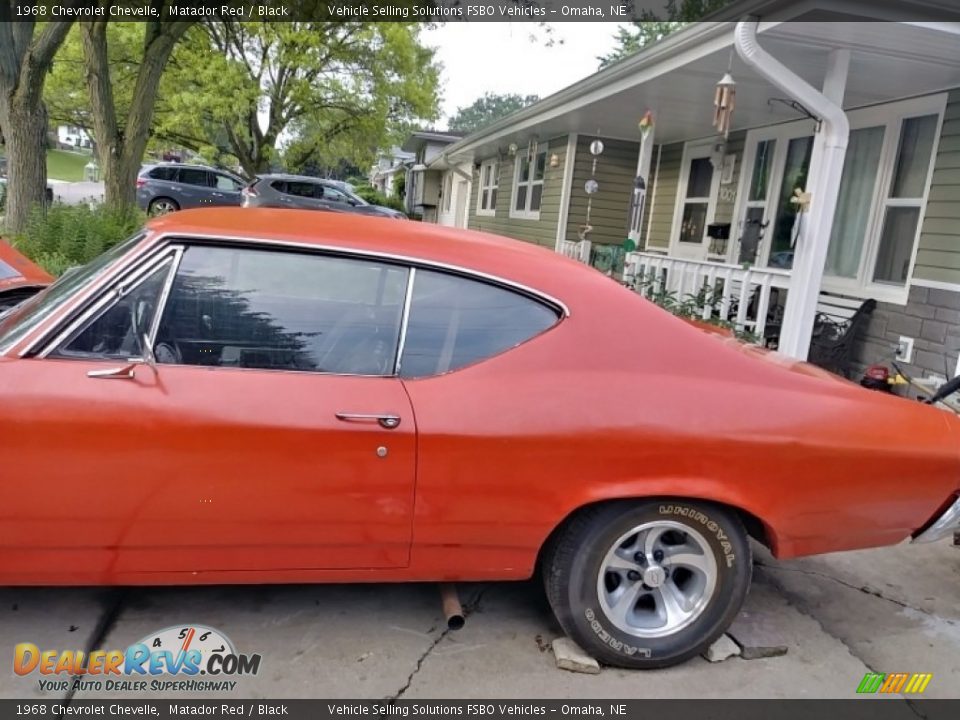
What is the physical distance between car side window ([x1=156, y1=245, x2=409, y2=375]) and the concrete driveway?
1.06 meters

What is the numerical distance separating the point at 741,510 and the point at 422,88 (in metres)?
22.2

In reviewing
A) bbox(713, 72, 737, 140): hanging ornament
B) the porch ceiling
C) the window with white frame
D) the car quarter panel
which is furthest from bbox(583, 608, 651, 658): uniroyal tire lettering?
the window with white frame

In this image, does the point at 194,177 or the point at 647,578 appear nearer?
the point at 647,578

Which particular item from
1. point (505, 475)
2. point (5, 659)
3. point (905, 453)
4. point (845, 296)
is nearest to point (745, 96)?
point (845, 296)

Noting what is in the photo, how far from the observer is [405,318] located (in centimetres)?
253

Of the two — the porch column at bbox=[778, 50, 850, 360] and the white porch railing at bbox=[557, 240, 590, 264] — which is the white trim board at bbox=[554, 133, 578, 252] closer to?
the white porch railing at bbox=[557, 240, 590, 264]

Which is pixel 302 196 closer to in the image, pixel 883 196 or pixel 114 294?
pixel 883 196

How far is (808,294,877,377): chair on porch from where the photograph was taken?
6934 mm

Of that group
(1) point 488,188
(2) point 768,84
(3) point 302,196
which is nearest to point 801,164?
(2) point 768,84

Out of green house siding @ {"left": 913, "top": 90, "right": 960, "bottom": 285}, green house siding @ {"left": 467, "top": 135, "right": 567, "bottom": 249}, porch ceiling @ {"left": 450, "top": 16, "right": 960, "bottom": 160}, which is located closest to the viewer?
porch ceiling @ {"left": 450, "top": 16, "right": 960, "bottom": 160}

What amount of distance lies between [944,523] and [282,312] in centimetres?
261

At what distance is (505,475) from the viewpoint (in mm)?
2420

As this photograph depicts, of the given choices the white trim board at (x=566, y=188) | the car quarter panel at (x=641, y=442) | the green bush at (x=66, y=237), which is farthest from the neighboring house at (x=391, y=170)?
the car quarter panel at (x=641, y=442)

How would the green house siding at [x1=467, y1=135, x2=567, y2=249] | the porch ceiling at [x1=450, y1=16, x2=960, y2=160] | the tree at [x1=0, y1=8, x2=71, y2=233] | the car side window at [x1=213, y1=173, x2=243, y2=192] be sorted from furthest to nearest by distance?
the car side window at [x1=213, y1=173, x2=243, y2=192], the green house siding at [x1=467, y1=135, x2=567, y2=249], the tree at [x1=0, y1=8, x2=71, y2=233], the porch ceiling at [x1=450, y1=16, x2=960, y2=160]
